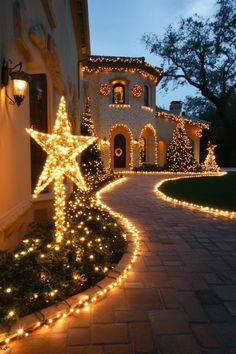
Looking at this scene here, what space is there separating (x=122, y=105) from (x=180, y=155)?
18.2 ft

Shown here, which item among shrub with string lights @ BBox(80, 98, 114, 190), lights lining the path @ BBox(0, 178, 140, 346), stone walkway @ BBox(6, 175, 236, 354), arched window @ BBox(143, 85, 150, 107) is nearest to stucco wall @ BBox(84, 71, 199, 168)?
arched window @ BBox(143, 85, 150, 107)

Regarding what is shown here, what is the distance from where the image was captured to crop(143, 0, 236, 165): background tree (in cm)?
1644

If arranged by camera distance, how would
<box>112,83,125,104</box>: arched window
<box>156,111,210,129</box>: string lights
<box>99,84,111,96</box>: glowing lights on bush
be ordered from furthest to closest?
<box>156,111,210,129</box>: string lights
<box>112,83,125,104</box>: arched window
<box>99,84,111,96</box>: glowing lights on bush

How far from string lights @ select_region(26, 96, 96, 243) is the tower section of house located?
1804 centimetres

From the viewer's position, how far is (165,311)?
3.54 metres

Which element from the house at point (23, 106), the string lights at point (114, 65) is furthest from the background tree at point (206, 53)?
the house at point (23, 106)

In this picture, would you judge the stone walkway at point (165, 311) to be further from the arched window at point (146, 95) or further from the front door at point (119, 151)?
the arched window at point (146, 95)

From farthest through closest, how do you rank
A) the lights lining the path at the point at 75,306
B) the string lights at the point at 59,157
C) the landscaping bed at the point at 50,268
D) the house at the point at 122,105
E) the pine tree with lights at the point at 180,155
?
the pine tree with lights at the point at 180,155
the house at the point at 122,105
the string lights at the point at 59,157
the landscaping bed at the point at 50,268
the lights lining the path at the point at 75,306

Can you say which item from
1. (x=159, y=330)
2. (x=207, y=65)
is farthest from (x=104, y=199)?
(x=207, y=65)

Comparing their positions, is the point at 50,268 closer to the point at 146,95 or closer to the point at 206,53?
the point at 206,53

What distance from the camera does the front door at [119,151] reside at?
79.5 feet

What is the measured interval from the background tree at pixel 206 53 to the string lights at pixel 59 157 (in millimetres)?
13194

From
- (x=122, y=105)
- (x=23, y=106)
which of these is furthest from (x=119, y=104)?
(x=23, y=106)

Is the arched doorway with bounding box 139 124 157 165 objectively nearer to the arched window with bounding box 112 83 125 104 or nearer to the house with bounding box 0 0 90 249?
the arched window with bounding box 112 83 125 104
